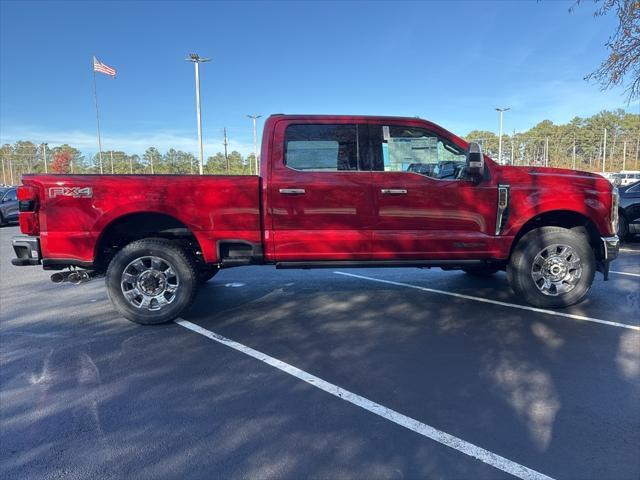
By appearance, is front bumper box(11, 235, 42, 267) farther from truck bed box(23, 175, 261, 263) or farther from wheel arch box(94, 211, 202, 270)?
wheel arch box(94, 211, 202, 270)

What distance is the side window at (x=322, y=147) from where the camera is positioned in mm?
4965

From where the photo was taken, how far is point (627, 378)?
3.48 m

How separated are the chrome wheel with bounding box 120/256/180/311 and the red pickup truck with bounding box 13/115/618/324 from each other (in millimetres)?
11

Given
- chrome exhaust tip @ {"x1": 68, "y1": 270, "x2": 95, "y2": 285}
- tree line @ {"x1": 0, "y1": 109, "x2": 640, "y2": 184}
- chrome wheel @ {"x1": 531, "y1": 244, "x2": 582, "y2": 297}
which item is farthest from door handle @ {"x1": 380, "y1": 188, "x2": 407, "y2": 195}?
tree line @ {"x1": 0, "y1": 109, "x2": 640, "y2": 184}

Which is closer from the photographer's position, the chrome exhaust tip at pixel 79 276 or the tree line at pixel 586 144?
the chrome exhaust tip at pixel 79 276

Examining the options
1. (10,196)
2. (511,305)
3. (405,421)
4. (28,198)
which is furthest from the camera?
(10,196)

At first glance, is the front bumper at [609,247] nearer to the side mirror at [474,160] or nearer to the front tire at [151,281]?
the side mirror at [474,160]

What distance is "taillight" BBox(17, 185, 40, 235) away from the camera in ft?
14.7

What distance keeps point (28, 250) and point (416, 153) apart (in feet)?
14.2

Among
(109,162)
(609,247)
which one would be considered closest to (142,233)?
(609,247)

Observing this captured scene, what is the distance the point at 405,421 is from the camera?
2848mm

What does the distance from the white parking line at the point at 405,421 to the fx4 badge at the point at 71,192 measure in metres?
2.21

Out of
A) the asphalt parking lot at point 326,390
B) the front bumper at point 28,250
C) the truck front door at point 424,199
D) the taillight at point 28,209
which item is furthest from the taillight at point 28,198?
the truck front door at point 424,199

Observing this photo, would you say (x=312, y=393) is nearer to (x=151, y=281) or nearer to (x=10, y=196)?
(x=151, y=281)
